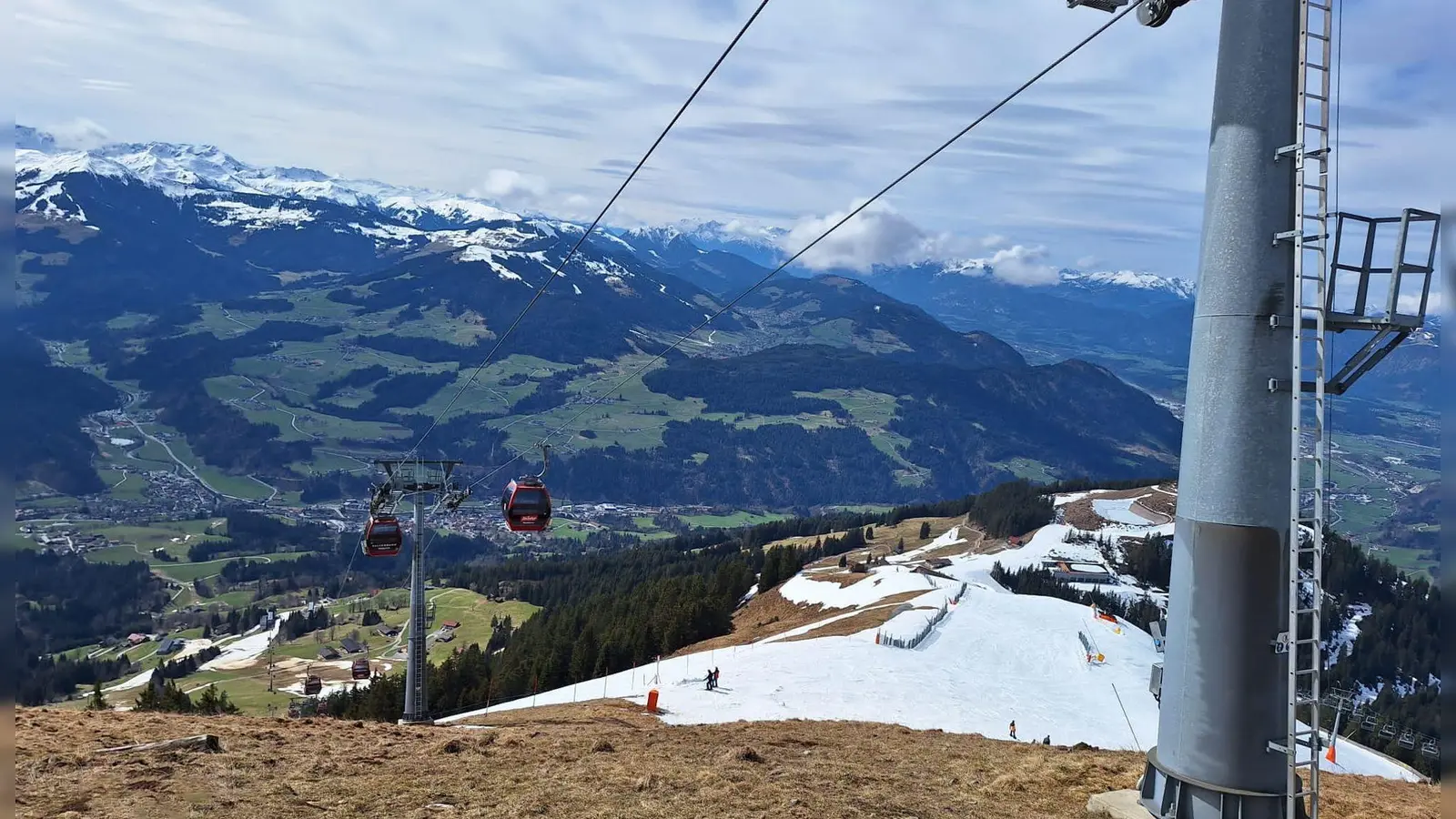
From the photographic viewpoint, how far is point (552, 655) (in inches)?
2448

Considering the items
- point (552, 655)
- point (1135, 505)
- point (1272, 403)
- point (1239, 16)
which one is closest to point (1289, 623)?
point (1272, 403)

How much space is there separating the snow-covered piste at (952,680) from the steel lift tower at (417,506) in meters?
4.60

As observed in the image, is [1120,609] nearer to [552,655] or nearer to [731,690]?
[552,655]

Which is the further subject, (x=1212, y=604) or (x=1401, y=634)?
(x=1401, y=634)

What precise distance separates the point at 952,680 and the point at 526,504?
62.9ft

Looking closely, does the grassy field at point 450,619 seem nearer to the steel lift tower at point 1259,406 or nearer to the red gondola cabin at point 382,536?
the red gondola cabin at point 382,536

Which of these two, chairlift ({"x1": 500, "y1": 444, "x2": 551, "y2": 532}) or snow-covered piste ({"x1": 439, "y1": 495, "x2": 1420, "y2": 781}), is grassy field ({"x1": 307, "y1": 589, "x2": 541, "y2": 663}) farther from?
chairlift ({"x1": 500, "y1": 444, "x2": 551, "y2": 532})

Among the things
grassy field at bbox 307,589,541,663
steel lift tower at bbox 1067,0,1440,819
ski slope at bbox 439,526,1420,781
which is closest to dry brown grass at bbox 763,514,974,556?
grassy field at bbox 307,589,541,663

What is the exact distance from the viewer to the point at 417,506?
3192cm

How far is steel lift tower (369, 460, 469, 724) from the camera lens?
3048cm

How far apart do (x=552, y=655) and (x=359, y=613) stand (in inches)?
5631

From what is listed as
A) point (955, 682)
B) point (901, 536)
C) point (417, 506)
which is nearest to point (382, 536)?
point (417, 506)

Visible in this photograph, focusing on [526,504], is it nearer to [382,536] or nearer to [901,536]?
[382,536]

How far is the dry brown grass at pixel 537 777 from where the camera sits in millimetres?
12398
